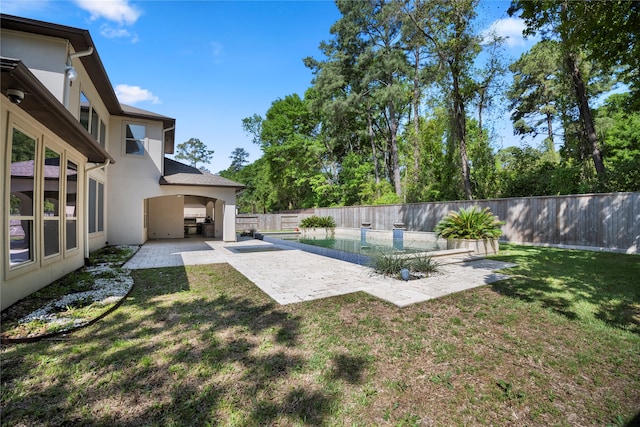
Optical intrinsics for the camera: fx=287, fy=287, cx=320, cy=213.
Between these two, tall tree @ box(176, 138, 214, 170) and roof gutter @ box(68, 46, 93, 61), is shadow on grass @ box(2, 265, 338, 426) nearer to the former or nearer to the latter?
roof gutter @ box(68, 46, 93, 61)

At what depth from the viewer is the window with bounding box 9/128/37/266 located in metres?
3.97

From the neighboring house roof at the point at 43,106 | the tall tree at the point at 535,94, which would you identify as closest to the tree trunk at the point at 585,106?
the tall tree at the point at 535,94

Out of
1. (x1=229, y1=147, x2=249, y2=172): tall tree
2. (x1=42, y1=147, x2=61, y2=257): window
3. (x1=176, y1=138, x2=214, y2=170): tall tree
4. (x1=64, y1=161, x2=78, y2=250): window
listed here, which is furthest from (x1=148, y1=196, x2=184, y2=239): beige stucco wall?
(x1=229, y1=147, x2=249, y2=172): tall tree

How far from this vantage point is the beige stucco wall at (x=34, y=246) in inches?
146

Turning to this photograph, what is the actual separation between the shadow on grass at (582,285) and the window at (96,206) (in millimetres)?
10689

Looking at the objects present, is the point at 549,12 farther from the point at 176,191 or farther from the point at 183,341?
the point at 176,191

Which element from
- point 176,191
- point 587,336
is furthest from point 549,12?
point 176,191

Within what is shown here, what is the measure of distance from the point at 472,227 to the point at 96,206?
1205 cm

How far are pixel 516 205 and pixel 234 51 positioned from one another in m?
12.4

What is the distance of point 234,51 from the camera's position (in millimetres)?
11242

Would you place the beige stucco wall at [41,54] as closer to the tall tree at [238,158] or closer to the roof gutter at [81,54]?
the roof gutter at [81,54]

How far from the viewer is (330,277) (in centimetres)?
591

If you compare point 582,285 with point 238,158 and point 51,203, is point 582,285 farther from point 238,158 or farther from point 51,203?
point 238,158

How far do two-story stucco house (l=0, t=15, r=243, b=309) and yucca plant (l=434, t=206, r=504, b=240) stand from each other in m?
9.37
